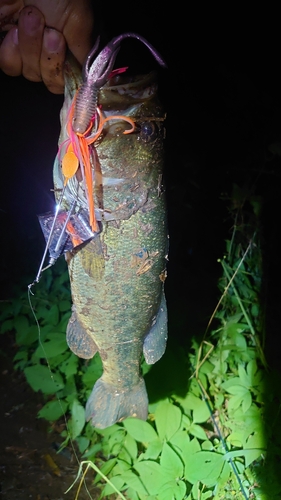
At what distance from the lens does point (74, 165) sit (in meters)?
1.32

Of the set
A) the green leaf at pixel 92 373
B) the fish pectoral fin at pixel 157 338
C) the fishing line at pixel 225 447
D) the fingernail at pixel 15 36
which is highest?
the fingernail at pixel 15 36

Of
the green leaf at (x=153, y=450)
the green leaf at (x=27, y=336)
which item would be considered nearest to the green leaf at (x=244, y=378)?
the green leaf at (x=153, y=450)

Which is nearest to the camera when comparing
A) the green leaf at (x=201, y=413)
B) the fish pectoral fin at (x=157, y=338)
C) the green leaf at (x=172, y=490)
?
the fish pectoral fin at (x=157, y=338)

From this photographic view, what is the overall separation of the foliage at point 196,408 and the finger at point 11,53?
177cm

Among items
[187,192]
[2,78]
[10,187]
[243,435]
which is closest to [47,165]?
[10,187]

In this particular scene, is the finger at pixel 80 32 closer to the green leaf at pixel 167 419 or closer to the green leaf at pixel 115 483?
the green leaf at pixel 167 419

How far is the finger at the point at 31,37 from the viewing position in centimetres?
135

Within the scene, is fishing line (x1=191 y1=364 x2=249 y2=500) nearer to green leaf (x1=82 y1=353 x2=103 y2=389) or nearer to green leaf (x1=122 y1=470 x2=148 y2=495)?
green leaf (x1=122 y1=470 x2=148 y2=495)

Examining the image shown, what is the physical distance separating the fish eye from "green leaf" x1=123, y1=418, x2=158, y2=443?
185 cm

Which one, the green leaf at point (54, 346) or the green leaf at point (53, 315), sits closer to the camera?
the green leaf at point (54, 346)

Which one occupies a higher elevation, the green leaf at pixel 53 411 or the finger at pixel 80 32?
the finger at pixel 80 32

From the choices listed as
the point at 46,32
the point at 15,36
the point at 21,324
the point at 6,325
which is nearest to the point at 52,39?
the point at 46,32

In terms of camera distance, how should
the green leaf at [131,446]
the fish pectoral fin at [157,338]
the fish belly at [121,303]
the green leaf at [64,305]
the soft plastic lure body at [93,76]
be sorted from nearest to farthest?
the soft plastic lure body at [93,76]
the fish belly at [121,303]
the fish pectoral fin at [157,338]
the green leaf at [131,446]
the green leaf at [64,305]

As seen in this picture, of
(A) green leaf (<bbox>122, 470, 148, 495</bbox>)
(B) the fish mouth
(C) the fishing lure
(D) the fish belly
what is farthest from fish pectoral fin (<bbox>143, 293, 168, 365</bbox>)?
(A) green leaf (<bbox>122, 470, 148, 495</bbox>)
